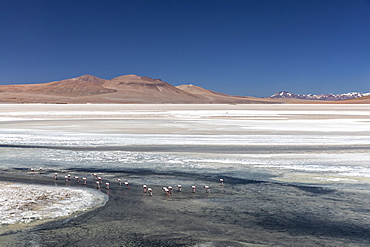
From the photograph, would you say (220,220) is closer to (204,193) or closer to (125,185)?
(204,193)

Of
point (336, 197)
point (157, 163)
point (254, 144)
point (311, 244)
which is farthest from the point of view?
point (254, 144)

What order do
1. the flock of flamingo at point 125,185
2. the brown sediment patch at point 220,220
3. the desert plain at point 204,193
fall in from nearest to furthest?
the brown sediment patch at point 220,220, the desert plain at point 204,193, the flock of flamingo at point 125,185

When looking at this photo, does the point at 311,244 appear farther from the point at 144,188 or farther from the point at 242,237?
the point at 144,188

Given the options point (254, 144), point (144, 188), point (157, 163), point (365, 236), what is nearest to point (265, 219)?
point (365, 236)

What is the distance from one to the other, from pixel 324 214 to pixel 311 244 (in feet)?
5.81

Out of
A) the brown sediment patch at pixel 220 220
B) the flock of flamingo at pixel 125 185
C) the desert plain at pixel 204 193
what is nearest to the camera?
the brown sediment patch at pixel 220 220

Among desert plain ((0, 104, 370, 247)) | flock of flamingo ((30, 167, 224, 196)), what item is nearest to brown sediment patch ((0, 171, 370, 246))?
desert plain ((0, 104, 370, 247))

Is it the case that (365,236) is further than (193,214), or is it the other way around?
(193,214)

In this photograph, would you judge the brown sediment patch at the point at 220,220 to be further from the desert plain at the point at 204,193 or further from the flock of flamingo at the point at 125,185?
the flock of flamingo at the point at 125,185

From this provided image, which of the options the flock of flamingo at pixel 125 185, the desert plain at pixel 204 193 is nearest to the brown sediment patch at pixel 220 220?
the desert plain at pixel 204 193

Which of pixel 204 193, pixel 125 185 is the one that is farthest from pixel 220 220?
pixel 125 185

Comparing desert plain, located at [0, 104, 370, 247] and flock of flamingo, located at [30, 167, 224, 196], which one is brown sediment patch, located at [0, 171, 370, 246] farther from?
flock of flamingo, located at [30, 167, 224, 196]

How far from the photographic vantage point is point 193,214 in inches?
316

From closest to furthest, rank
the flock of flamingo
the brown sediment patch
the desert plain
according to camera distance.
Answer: the brown sediment patch
the desert plain
the flock of flamingo
